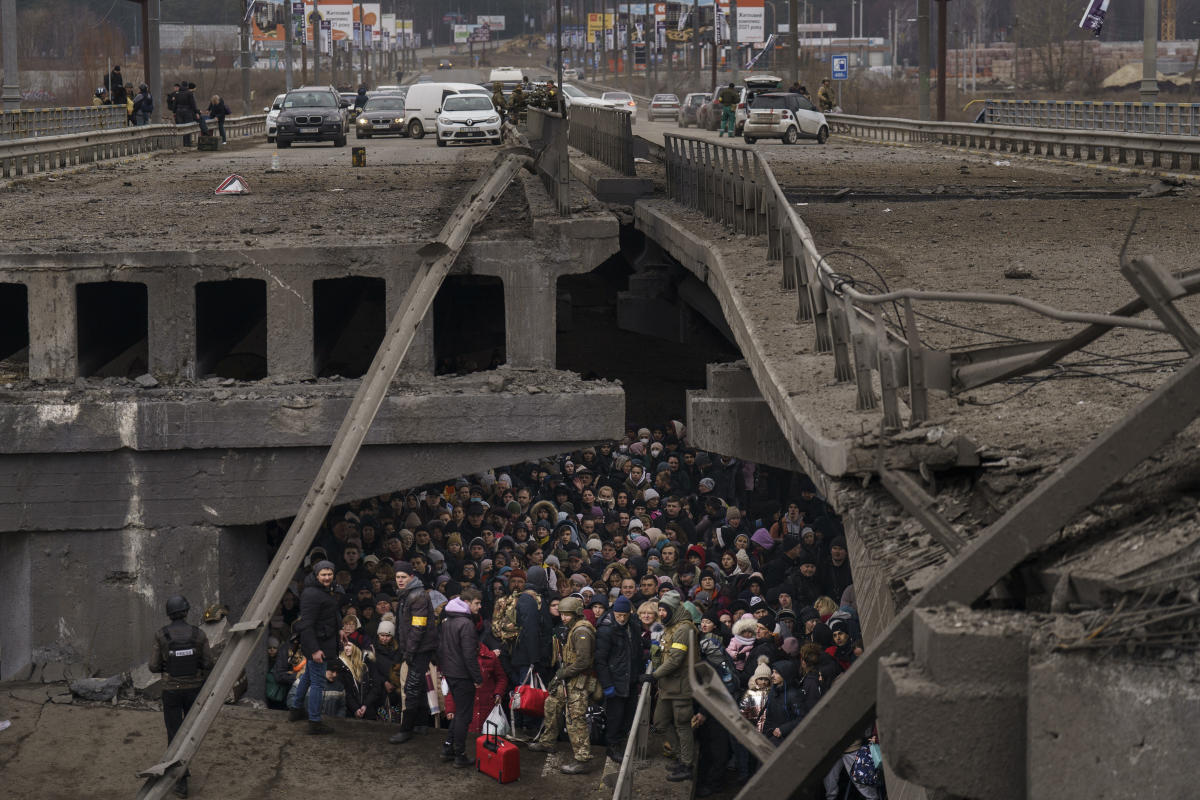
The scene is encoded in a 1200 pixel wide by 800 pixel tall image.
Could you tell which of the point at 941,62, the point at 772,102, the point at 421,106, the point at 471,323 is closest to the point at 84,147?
the point at 471,323

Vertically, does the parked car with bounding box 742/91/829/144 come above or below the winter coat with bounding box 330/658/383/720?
above

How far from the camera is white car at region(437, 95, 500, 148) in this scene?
48500 mm

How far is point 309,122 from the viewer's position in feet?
159

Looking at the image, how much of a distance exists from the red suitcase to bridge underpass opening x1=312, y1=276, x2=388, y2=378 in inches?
251

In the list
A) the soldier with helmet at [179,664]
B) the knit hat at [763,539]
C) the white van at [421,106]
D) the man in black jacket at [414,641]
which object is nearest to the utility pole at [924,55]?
the white van at [421,106]

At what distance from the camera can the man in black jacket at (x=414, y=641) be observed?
1353 centimetres

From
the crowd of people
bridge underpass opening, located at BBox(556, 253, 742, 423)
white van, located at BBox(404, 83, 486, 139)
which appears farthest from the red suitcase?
white van, located at BBox(404, 83, 486, 139)

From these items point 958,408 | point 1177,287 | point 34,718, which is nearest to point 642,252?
point 34,718

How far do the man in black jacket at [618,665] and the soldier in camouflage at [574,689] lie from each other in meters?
0.09

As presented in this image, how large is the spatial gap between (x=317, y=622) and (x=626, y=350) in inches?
763

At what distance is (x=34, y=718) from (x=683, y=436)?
951cm

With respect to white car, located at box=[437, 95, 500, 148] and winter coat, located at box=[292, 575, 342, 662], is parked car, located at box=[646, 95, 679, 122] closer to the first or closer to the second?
white car, located at box=[437, 95, 500, 148]

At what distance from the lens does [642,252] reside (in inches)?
1054

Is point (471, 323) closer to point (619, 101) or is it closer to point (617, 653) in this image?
point (617, 653)
